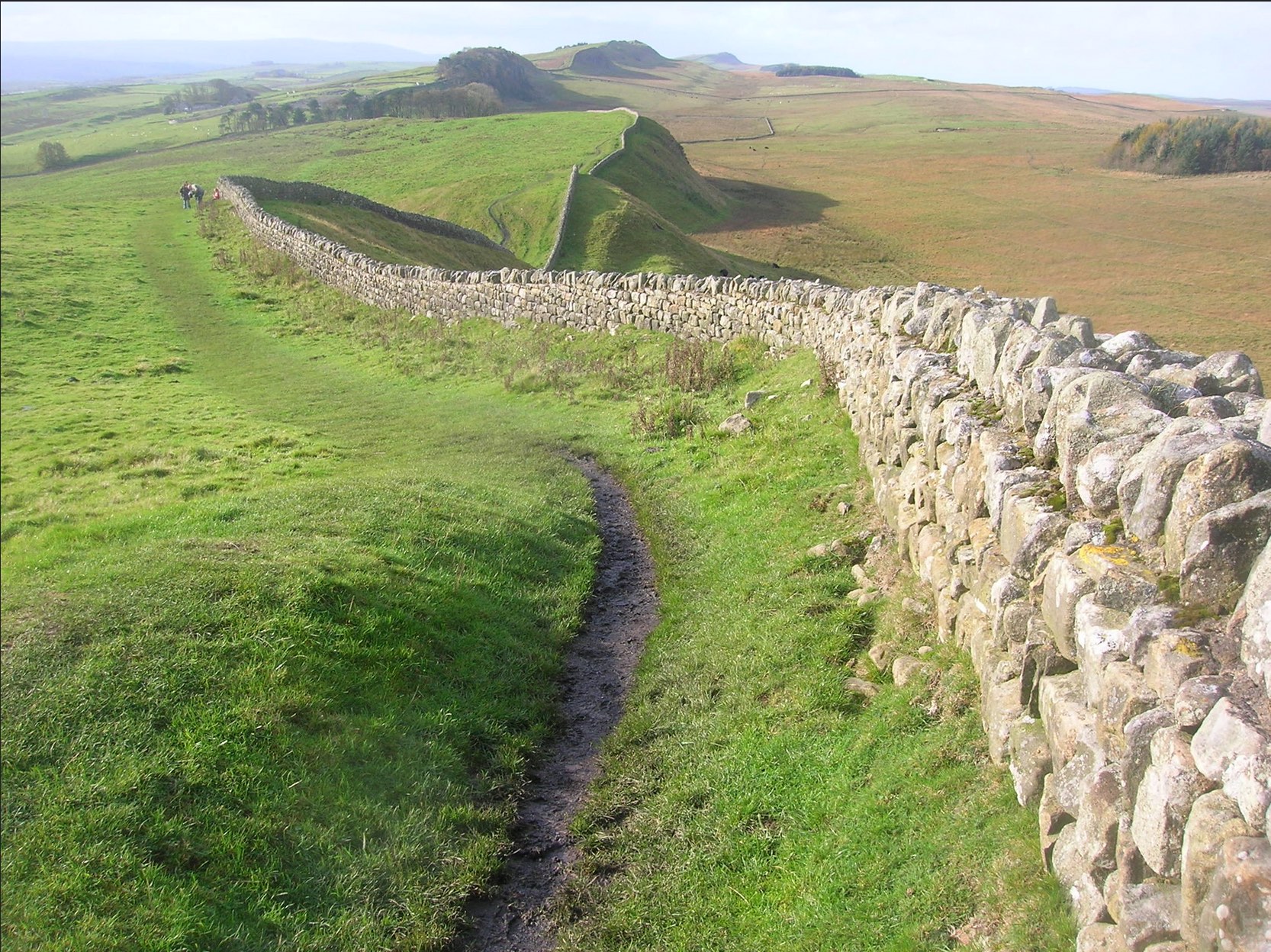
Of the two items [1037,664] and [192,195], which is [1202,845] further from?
[192,195]

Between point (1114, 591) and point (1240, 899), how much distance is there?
1.75 meters

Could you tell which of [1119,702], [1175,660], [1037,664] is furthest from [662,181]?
[1175,660]

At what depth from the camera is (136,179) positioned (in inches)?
2184

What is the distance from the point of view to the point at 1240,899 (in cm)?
296

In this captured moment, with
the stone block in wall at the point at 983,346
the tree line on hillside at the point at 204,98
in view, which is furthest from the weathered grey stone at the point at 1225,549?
the tree line on hillside at the point at 204,98

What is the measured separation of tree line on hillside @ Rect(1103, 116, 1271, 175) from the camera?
95.8 ft

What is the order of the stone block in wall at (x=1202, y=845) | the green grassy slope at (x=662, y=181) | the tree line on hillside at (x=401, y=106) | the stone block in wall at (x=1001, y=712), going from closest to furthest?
the stone block in wall at (x=1202, y=845), the stone block in wall at (x=1001, y=712), the green grassy slope at (x=662, y=181), the tree line on hillside at (x=401, y=106)

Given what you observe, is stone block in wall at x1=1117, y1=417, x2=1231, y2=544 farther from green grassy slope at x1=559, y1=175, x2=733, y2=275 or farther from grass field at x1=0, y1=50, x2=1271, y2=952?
green grassy slope at x1=559, y1=175, x2=733, y2=275

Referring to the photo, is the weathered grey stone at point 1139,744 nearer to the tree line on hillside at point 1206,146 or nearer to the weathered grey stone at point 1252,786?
the weathered grey stone at point 1252,786

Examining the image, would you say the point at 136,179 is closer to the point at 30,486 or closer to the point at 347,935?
the point at 30,486

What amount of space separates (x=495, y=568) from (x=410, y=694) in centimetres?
299

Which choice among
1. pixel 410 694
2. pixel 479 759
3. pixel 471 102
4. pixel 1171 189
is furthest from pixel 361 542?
pixel 471 102

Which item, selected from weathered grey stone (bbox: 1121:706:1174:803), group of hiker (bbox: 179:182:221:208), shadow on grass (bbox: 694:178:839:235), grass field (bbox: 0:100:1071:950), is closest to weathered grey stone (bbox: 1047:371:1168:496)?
grass field (bbox: 0:100:1071:950)

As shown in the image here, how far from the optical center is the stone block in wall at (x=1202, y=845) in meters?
3.15
